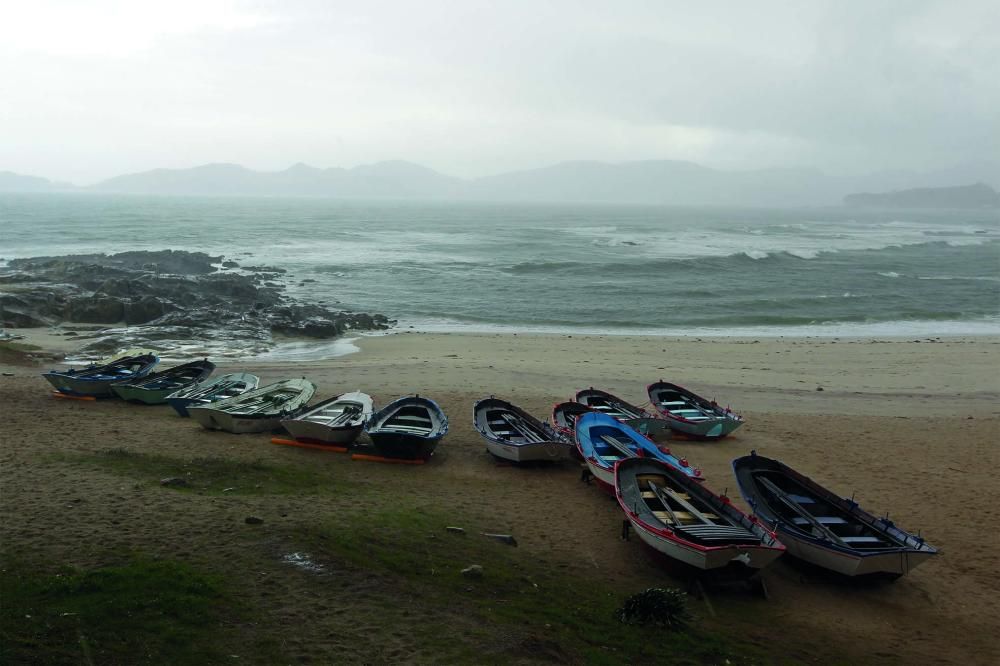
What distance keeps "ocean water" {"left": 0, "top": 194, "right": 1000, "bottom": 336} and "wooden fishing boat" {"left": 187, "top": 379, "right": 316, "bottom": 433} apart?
16977 millimetres

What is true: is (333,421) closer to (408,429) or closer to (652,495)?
(408,429)

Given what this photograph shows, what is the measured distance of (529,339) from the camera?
30.6 metres

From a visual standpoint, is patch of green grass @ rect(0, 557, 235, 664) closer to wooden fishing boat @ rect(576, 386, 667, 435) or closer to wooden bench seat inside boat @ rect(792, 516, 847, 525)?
wooden bench seat inside boat @ rect(792, 516, 847, 525)

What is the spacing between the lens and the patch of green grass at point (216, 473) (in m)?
11.2

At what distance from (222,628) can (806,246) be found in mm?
89205

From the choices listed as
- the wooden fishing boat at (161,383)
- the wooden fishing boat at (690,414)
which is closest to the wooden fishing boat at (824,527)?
the wooden fishing boat at (690,414)

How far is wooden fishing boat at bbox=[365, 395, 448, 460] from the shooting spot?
1400 centimetres

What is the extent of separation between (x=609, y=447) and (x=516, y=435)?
2226 mm

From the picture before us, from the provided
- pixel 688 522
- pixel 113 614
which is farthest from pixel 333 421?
pixel 113 614

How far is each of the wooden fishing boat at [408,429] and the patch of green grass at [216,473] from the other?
162cm

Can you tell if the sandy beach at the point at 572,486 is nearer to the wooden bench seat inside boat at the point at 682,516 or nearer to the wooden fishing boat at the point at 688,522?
the wooden fishing boat at the point at 688,522

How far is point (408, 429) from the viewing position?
14977mm

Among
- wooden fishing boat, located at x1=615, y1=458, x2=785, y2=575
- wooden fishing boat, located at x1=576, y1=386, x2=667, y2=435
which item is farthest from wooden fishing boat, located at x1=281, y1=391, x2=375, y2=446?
wooden fishing boat, located at x1=615, y1=458, x2=785, y2=575

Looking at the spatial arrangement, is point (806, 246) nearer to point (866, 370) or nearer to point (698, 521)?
point (866, 370)
